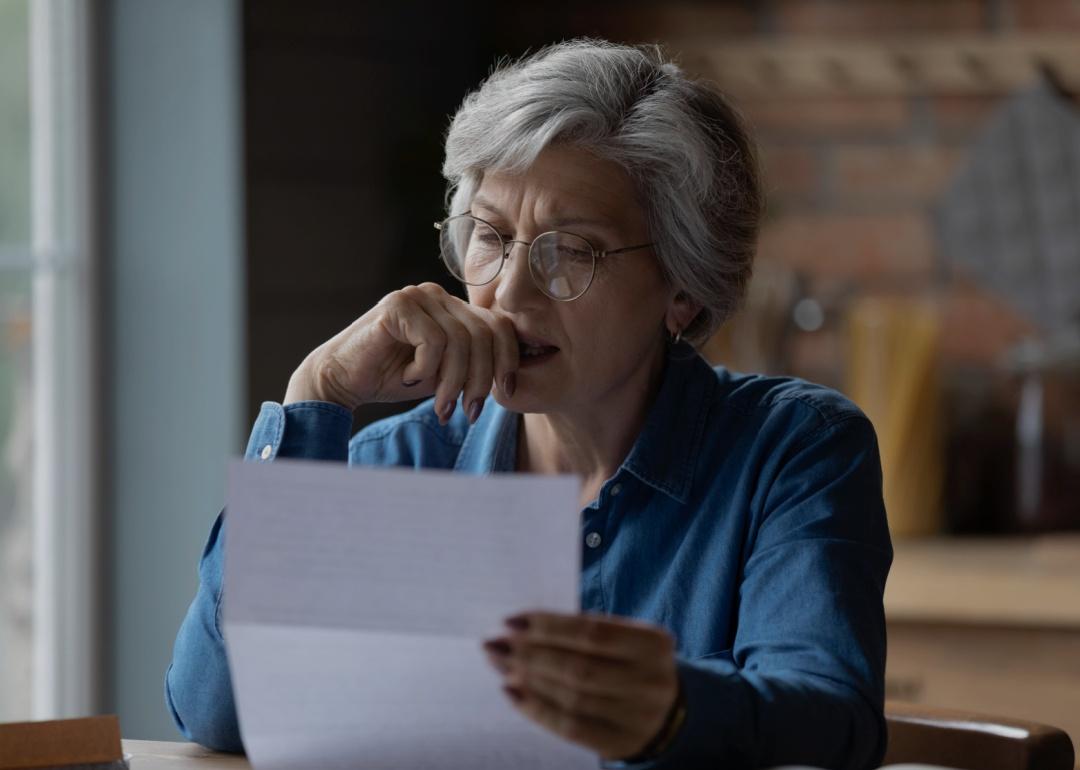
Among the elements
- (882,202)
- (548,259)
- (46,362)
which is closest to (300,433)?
(548,259)

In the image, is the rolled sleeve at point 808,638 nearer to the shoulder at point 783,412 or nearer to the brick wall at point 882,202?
the shoulder at point 783,412

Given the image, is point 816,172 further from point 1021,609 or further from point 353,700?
point 353,700

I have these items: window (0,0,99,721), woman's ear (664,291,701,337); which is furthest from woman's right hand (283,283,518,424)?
window (0,0,99,721)

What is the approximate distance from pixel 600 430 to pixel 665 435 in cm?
9

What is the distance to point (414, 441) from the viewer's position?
4.96ft

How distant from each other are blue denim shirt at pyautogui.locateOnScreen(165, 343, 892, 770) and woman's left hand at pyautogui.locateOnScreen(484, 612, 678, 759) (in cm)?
8

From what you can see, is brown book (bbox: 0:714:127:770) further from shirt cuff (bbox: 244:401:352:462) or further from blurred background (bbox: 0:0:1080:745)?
blurred background (bbox: 0:0:1080:745)

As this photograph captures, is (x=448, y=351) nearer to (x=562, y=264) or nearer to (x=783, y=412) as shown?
(x=562, y=264)

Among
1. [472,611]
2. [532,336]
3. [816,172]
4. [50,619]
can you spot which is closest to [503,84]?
[532,336]

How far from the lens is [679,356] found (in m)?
1.48

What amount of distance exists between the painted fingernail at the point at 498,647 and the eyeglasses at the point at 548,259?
0.54 metres

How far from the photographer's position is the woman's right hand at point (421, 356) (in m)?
1.31

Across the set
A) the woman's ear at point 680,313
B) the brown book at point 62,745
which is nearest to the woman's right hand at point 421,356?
the woman's ear at point 680,313

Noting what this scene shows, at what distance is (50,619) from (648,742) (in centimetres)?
158
